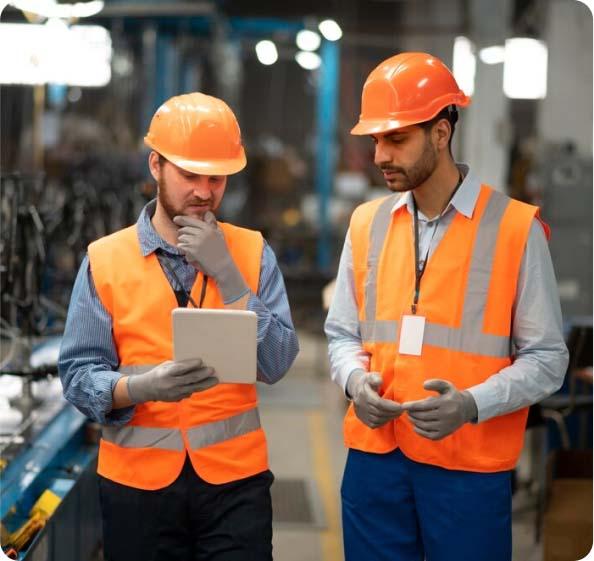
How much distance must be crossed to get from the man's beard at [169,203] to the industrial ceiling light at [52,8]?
2650 mm

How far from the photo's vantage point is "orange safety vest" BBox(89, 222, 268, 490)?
2.65m

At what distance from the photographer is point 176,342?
98.0 inches

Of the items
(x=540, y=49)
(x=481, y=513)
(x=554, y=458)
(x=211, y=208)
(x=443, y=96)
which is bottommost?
(x=554, y=458)

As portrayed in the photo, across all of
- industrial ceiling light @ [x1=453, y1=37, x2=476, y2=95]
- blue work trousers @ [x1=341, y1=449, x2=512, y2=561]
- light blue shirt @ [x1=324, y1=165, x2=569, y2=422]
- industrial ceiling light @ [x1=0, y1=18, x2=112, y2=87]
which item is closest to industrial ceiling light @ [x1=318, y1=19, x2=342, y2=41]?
industrial ceiling light @ [x1=453, y1=37, x2=476, y2=95]

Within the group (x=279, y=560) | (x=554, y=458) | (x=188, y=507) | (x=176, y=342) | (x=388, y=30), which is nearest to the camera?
(x=176, y=342)

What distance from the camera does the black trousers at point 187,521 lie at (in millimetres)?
2641

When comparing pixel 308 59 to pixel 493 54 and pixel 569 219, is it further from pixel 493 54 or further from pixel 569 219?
pixel 569 219

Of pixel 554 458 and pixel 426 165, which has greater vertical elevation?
pixel 426 165

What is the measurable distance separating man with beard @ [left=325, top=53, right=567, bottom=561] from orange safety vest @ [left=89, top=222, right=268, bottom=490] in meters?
0.34

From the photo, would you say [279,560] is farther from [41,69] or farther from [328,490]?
[41,69]

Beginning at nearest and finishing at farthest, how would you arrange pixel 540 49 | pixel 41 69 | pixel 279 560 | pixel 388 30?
pixel 279 560, pixel 41 69, pixel 540 49, pixel 388 30

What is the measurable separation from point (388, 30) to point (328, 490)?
20.3 ft

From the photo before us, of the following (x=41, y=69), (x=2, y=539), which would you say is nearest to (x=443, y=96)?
(x=2, y=539)

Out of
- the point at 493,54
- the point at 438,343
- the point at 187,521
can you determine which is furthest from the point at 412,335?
the point at 493,54
